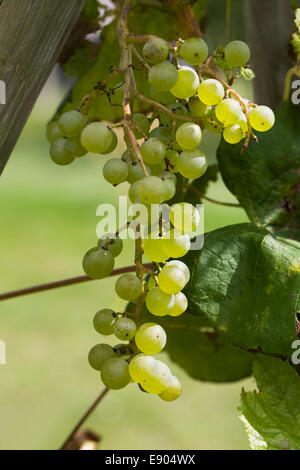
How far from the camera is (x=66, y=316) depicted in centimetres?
313

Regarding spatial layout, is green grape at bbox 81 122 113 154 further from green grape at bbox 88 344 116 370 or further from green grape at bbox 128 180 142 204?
green grape at bbox 88 344 116 370

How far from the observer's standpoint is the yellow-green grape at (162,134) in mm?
533

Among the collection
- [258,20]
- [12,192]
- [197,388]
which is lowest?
Result: [197,388]

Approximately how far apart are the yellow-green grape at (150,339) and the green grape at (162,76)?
0.18m

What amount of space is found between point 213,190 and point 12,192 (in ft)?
5.21

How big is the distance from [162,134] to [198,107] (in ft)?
0.12

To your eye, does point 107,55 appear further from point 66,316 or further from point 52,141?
point 66,316

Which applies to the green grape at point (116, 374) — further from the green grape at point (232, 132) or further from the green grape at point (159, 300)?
the green grape at point (232, 132)

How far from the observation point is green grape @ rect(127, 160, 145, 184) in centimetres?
48

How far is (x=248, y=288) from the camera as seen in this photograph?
566 mm

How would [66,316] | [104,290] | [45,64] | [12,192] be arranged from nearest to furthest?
[45,64]
[66,316]
[104,290]
[12,192]

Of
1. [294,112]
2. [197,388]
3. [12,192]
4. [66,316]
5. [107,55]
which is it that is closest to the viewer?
[294,112]

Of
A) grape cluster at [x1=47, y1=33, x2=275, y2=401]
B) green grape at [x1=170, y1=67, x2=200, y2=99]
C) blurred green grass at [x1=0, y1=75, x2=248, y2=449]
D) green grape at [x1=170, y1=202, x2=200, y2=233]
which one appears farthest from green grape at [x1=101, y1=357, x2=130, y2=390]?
blurred green grass at [x1=0, y1=75, x2=248, y2=449]

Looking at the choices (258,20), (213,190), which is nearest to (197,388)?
(258,20)
